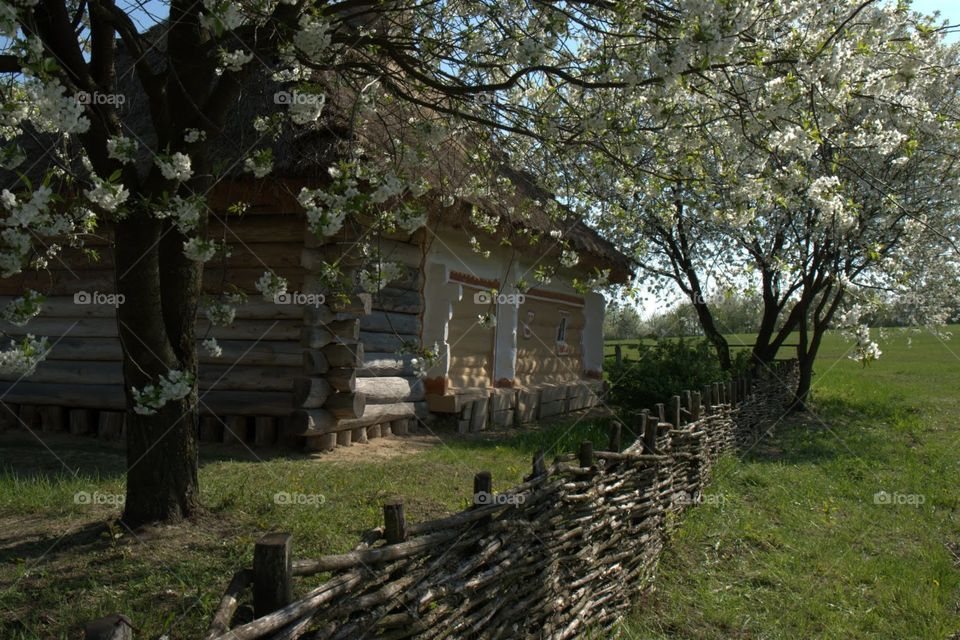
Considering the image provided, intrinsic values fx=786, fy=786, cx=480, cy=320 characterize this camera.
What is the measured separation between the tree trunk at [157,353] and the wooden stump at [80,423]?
14.2 feet

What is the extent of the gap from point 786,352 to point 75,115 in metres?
26.1

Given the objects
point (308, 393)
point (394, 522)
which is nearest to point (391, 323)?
point (308, 393)

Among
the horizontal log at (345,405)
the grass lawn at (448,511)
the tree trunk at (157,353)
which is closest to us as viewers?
the grass lawn at (448,511)

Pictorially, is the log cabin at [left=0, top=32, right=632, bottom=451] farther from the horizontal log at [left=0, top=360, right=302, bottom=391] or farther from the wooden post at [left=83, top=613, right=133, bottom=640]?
the wooden post at [left=83, top=613, right=133, bottom=640]

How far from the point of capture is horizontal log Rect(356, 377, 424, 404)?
25.4 feet

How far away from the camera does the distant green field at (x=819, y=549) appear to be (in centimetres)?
487

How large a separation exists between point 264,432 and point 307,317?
46.2 inches

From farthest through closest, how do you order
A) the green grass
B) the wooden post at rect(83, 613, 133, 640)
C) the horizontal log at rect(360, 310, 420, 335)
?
1. the horizontal log at rect(360, 310, 420, 335)
2. the green grass
3. the wooden post at rect(83, 613, 133, 640)

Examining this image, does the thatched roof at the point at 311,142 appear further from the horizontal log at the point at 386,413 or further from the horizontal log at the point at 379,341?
the horizontal log at the point at 386,413

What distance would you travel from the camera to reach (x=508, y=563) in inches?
142

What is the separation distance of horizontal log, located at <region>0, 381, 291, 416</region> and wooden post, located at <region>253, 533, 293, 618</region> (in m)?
4.86

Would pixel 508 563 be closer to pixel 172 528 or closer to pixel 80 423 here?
pixel 172 528

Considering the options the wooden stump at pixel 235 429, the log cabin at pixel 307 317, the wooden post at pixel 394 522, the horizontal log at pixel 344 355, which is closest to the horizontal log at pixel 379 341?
the log cabin at pixel 307 317

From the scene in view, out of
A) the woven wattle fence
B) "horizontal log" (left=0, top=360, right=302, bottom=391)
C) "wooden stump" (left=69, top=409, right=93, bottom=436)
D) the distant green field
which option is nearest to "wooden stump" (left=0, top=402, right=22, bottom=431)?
"wooden stump" (left=69, top=409, right=93, bottom=436)
